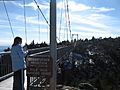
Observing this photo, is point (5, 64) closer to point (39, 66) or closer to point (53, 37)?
point (53, 37)

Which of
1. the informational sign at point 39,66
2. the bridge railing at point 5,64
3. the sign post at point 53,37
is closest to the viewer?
the informational sign at point 39,66

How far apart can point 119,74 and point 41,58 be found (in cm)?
2830

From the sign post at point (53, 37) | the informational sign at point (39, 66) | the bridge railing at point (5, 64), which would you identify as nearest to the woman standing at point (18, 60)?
the informational sign at point (39, 66)

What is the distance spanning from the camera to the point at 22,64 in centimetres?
871

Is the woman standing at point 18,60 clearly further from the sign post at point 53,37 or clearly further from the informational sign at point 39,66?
the sign post at point 53,37

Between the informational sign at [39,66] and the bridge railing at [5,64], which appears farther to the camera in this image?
the bridge railing at [5,64]

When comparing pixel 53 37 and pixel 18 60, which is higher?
pixel 53 37

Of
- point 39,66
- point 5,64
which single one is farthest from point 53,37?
point 5,64

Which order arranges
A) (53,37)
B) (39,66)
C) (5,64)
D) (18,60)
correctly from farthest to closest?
(5,64)
(53,37)
(18,60)
(39,66)

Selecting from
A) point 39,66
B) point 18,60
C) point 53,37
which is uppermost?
point 53,37

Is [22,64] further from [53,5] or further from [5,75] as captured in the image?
[5,75]

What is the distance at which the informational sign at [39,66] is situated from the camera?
858 cm

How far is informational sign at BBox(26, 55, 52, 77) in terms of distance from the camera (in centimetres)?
858

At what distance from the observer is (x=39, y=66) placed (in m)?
8.56
